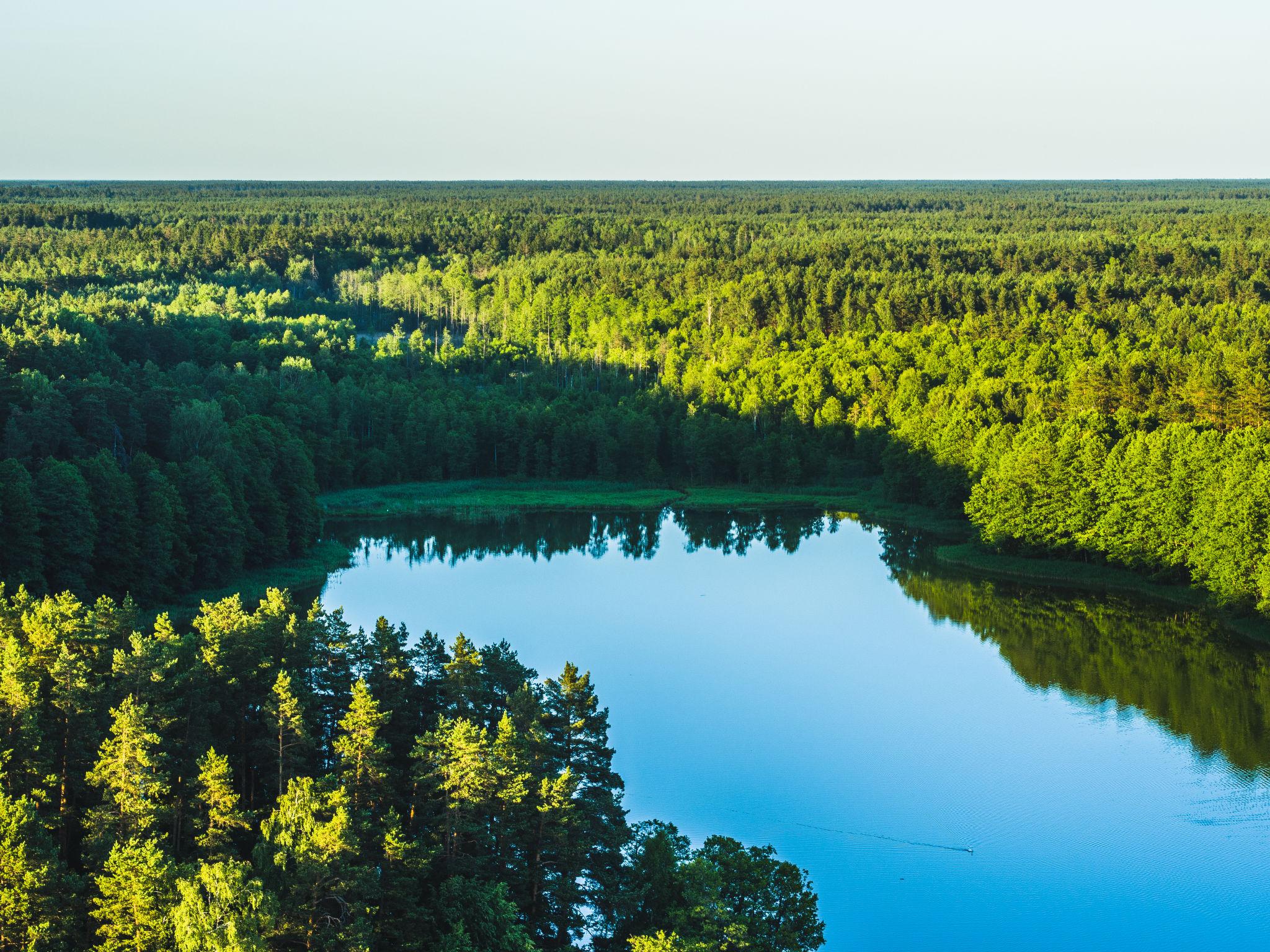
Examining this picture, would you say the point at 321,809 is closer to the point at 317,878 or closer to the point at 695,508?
the point at 317,878

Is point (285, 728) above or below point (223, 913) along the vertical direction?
above

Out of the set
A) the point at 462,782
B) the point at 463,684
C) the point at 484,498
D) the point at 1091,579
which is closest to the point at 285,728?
the point at 463,684

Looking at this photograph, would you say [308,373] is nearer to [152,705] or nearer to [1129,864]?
[152,705]

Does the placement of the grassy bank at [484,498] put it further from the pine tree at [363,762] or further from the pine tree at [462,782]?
the pine tree at [462,782]

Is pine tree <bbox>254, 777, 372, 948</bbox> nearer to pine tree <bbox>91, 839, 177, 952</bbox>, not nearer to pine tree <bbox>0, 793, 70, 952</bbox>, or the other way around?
pine tree <bbox>91, 839, 177, 952</bbox>

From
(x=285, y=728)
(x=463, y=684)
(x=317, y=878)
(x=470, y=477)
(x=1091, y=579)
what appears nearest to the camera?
(x=317, y=878)

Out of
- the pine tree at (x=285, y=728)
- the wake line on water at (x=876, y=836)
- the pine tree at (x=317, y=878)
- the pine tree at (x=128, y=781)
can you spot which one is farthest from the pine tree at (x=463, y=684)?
the wake line on water at (x=876, y=836)
